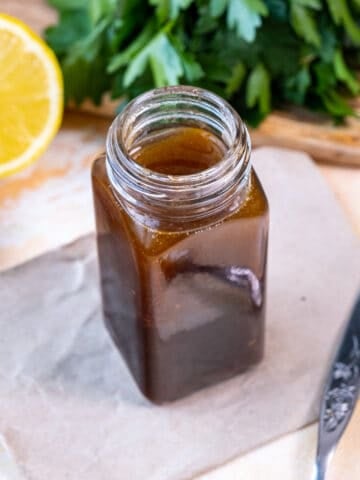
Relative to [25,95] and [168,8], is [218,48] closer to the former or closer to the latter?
[168,8]

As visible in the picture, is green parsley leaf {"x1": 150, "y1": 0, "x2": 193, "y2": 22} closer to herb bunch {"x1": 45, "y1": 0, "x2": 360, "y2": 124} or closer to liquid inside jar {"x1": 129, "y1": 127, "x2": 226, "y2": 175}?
herb bunch {"x1": 45, "y1": 0, "x2": 360, "y2": 124}

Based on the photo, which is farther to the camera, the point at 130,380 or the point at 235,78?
the point at 235,78

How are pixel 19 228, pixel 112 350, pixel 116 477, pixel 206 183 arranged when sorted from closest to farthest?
pixel 206 183 → pixel 116 477 → pixel 112 350 → pixel 19 228

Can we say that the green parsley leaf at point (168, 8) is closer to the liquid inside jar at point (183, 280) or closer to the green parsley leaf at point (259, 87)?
the green parsley leaf at point (259, 87)

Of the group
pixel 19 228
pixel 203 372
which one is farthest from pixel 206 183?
pixel 19 228

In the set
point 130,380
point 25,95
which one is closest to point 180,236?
point 130,380

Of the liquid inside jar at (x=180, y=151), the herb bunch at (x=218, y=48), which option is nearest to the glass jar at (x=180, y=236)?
the liquid inside jar at (x=180, y=151)

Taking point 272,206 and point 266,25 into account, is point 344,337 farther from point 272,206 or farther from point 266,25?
point 266,25
